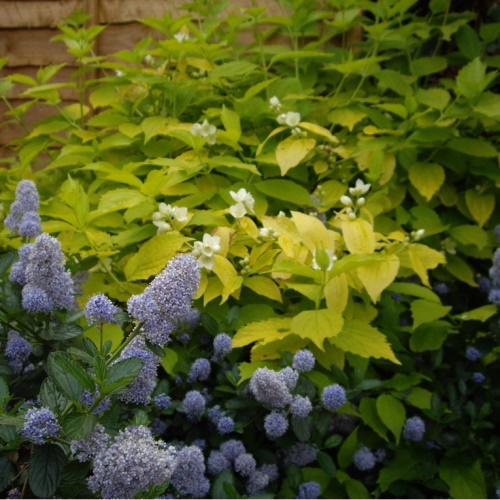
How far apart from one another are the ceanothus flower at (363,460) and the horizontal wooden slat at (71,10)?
190 cm

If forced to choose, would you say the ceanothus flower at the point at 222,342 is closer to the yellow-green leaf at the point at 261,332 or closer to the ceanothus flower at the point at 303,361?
the yellow-green leaf at the point at 261,332

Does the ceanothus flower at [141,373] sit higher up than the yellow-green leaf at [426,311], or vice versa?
the ceanothus flower at [141,373]

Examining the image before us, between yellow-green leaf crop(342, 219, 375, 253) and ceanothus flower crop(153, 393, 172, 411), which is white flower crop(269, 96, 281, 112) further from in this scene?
ceanothus flower crop(153, 393, 172, 411)

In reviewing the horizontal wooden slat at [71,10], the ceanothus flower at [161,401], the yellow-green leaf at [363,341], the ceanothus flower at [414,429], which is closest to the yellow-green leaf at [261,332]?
the yellow-green leaf at [363,341]

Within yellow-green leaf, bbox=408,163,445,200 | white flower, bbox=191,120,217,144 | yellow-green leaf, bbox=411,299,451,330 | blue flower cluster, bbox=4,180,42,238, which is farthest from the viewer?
yellow-green leaf, bbox=408,163,445,200

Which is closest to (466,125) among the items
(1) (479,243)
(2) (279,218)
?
(1) (479,243)

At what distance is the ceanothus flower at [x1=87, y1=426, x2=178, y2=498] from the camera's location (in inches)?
33.8

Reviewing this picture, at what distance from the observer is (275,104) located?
201cm

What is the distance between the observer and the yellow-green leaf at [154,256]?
1.54 meters

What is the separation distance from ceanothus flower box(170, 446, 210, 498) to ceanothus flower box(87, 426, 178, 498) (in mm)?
276

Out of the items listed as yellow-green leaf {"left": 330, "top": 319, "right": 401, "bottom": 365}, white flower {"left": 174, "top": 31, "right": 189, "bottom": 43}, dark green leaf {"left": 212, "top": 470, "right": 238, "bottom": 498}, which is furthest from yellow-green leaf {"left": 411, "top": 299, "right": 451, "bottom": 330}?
white flower {"left": 174, "top": 31, "right": 189, "bottom": 43}

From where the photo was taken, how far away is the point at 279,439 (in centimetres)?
137

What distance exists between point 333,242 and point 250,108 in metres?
0.69

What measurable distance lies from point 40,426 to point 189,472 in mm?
386
